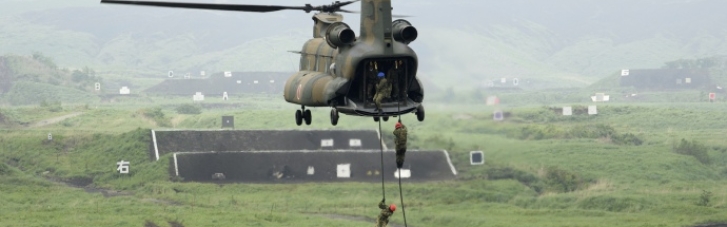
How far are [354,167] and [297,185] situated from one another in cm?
625

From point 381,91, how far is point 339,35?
3371 millimetres

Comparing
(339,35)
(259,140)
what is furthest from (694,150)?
(339,35)

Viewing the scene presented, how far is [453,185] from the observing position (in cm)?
12131

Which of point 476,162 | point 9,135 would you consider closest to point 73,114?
point 9,135

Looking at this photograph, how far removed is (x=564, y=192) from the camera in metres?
124

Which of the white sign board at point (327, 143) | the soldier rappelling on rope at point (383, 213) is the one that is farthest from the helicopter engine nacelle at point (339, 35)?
the white sign board at point (327, 143)

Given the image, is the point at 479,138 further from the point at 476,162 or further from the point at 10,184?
the point at 10,184

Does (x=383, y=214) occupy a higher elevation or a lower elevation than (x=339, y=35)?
lower

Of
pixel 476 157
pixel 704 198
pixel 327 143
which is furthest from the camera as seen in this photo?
pixel 327 143

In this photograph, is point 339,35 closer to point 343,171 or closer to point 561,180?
point 343,171

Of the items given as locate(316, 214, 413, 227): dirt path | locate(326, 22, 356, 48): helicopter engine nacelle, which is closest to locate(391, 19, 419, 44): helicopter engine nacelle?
locate(326, 22, 356, 48): helicopter engine nacelle

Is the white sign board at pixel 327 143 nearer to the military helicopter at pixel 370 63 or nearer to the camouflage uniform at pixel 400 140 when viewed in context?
the military helicopter at pixel 370 63

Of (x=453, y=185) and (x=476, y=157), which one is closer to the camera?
(x=453, y=185)

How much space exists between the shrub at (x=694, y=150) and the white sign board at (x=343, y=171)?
1491 inches
